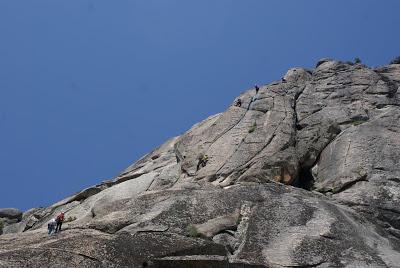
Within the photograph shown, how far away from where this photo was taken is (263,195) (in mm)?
29156

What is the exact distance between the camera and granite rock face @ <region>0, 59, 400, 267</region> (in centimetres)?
2247

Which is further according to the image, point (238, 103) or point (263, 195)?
point (238, 103)

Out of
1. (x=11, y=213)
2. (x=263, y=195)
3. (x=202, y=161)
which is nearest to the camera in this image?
(x=263, y=195)

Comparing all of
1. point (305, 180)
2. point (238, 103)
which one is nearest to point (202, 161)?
point (305, 180)

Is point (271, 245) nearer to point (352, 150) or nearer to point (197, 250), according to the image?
point (197, 250)

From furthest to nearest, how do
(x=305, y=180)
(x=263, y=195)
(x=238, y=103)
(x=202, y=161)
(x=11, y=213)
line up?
(x=11, y=213) → (x=238, y=103) → (x=202, y=161) → (x=305, y=180) → (x=263, y=195)

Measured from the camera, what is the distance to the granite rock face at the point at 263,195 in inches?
885

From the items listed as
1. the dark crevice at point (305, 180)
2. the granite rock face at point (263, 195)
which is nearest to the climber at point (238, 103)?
the granite rock face at point (263, 195)

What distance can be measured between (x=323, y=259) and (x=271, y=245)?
2341mm

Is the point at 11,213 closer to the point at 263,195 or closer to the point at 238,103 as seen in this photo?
the point at 238,103

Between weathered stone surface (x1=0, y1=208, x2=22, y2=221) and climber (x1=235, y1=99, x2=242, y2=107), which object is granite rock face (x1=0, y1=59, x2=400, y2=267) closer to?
climber (x1=235, y1=99, x2=242, y2=107)

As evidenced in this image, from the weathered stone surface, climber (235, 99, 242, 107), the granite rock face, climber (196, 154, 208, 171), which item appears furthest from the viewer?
the weathered stone surface

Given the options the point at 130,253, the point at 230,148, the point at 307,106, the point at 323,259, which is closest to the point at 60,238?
the point at 130,253

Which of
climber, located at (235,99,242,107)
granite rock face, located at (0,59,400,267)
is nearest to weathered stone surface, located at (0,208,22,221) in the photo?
granite rock face, located at (0,59,400,267)
